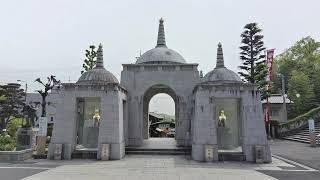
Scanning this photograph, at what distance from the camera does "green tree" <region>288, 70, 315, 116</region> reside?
143 ft

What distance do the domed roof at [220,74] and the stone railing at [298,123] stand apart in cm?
1755

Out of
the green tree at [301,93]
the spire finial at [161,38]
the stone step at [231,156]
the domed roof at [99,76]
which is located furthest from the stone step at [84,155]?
the green tree at [301,93]

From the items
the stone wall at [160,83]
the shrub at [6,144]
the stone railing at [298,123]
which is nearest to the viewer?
the shrub at [6,144]

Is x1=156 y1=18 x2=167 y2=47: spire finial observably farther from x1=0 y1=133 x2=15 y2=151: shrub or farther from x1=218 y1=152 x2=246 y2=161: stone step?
x1=0 y1=133 x2=15 y2=151: shrub

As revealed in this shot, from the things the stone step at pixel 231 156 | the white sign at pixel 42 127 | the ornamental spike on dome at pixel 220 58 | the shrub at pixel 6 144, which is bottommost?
the stone step at pixel 231 156

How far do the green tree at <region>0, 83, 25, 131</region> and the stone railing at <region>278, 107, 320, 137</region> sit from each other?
32.0 meters

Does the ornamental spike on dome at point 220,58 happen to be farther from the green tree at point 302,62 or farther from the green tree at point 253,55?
the green tree at point 302,62

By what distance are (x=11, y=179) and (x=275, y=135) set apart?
3263 centimetres

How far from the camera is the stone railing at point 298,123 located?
3556 cm

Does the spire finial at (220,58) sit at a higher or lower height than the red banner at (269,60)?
lower

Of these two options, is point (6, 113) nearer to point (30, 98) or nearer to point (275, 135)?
point (30, 98)

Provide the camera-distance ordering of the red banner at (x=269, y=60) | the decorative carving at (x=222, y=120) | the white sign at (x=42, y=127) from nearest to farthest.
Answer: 1. the white sign at (x=42, y=127)
2. the decorative carving at (x=222, y=120)
3. the red banner at (x=269, y=60)

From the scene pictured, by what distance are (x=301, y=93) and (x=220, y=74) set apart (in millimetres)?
27574

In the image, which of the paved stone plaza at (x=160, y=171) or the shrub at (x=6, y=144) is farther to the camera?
the shrub at (x=6, y=144)
